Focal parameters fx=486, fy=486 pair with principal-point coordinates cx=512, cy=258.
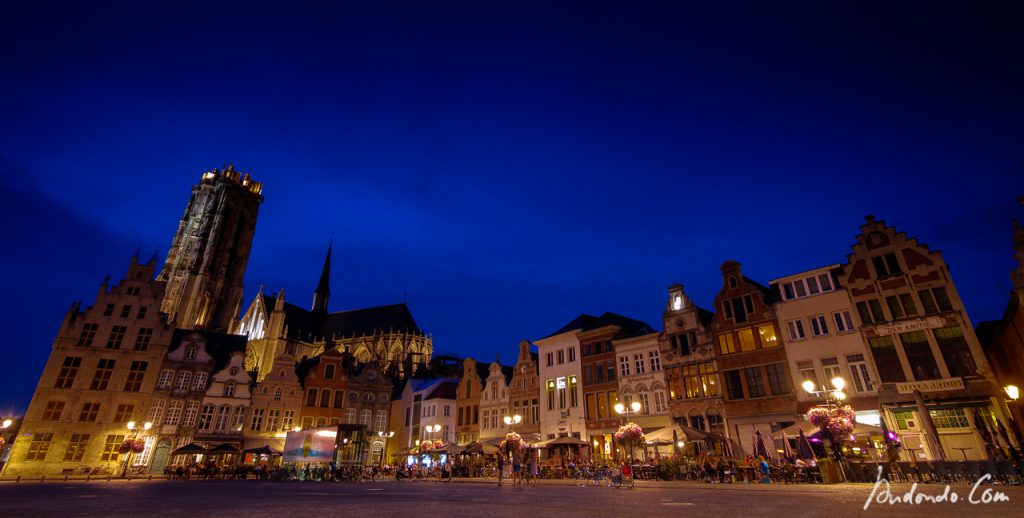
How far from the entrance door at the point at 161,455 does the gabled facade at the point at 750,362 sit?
4488cm

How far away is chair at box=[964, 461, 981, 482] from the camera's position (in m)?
16.6

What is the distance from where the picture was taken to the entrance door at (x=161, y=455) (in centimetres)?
4049

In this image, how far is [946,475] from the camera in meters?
17.2

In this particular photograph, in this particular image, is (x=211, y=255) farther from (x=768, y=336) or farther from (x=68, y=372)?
(x=768, y=336)

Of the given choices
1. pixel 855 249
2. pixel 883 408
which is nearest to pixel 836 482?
pixel 883 408

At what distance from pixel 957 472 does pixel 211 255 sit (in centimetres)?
9486

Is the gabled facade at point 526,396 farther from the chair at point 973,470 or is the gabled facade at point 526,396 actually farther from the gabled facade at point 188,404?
the chair at point 973,470

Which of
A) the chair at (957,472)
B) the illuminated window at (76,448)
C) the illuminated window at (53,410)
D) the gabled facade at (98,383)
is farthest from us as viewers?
the illuminated window at (53,410)

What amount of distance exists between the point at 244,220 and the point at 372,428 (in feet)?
196

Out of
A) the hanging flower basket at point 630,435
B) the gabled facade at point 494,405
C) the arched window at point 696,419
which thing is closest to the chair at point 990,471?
the hanging flower basket at point 630,435

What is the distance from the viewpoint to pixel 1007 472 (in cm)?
1630

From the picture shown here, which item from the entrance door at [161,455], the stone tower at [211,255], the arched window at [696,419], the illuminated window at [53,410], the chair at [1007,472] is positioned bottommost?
the chair at [1007,472]

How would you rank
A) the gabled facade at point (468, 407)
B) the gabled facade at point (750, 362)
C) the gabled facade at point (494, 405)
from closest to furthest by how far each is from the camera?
the gabled facade at point (750, 362)
the gabled facade at point (494, 405)
the gabled facade at point (468, 407)

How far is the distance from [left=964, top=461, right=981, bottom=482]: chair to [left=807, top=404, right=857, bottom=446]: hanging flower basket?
3.59 metres
